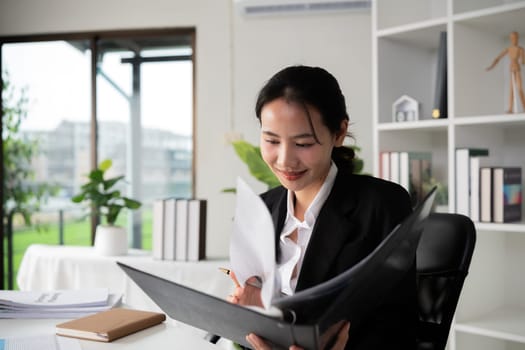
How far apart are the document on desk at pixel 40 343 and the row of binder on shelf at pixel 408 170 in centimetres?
155

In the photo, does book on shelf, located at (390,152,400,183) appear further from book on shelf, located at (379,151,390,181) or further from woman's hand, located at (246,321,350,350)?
woman's hand, located at (246,321,350,350)

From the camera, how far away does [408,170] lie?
224 cm

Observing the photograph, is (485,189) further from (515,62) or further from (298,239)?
(298,239)

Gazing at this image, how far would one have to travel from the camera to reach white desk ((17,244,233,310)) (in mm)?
2582

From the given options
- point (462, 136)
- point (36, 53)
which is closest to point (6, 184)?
point (36, 53)

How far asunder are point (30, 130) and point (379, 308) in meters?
3.37

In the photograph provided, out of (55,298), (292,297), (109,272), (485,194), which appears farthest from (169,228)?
(292,297)

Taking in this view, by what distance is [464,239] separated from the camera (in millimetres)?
1249

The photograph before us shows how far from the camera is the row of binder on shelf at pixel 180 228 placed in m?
2.64

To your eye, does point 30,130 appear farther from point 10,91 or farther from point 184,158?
point 184,158

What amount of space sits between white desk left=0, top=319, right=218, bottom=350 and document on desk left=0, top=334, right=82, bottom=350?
0.03 metres

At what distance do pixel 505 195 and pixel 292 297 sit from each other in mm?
1553

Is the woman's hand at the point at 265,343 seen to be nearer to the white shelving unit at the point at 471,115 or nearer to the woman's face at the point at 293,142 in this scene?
the woman's face at the point at 293,142

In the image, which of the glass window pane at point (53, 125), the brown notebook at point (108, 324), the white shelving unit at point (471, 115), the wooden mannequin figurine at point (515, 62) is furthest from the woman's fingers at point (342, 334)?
the glass window pane at point (53, 125)
